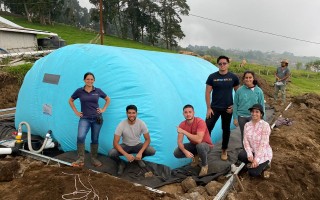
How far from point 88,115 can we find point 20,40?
89.4 feet

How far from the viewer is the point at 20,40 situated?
2869cm

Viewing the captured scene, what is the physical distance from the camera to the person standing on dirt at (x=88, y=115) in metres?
5.34

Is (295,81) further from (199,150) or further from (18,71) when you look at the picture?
(199,150)

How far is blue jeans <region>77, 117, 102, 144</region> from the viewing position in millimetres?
5336

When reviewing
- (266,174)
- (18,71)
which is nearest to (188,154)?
(266,174)

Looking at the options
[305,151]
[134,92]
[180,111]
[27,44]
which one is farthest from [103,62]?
[27,44]

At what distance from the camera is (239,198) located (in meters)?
4.42

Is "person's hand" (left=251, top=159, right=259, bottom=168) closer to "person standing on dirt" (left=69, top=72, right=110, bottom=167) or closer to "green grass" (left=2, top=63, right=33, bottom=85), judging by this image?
"person standing on dirt" (left=69, top=72, right=110, bottom=167)

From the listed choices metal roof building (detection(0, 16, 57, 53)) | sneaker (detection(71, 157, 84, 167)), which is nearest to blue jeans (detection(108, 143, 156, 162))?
sneaker (detection(71, 157, 84, 167))

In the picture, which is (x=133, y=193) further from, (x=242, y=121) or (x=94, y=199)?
(x=242, y=121)

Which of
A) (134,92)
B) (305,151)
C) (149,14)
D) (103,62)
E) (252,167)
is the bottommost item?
(305,151)

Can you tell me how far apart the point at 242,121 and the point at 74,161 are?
3.36 m

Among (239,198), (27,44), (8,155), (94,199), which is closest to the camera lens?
(94,199)

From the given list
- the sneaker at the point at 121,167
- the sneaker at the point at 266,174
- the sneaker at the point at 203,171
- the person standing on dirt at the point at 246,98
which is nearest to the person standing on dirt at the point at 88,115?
the sneaker at the point at 121,167
